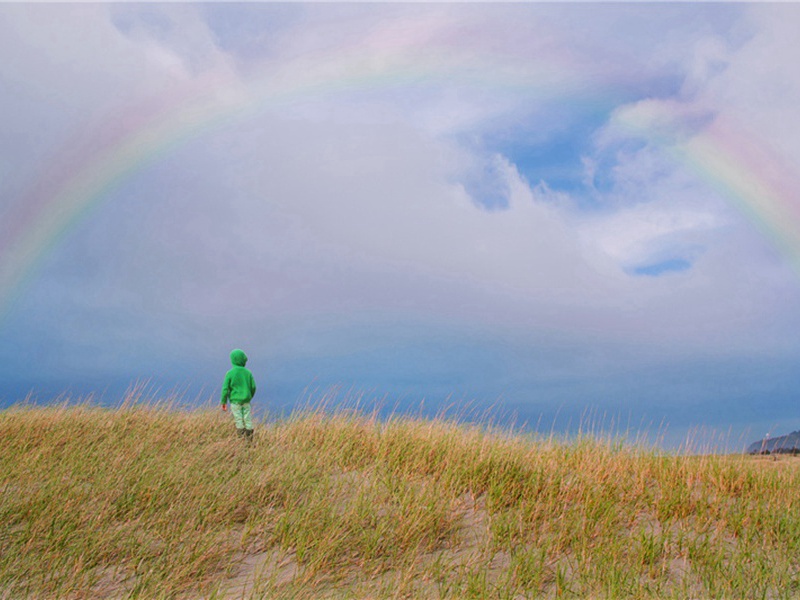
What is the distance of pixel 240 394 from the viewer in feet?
35.0

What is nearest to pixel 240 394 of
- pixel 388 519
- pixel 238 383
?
pixel 238 383

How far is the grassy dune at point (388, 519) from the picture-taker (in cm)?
534

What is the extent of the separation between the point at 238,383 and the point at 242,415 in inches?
23.2

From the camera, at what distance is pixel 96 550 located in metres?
5.75

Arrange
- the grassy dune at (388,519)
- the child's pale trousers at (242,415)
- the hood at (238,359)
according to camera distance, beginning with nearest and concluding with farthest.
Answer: the grassy dune at (388,519) < the child's pale trousers at (242,415) < the hood at (238,359)

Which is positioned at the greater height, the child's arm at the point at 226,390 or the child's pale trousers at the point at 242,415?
the child's arm at the point at 226,390

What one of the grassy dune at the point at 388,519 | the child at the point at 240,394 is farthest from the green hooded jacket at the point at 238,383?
the grassy dune at the point at 388,519

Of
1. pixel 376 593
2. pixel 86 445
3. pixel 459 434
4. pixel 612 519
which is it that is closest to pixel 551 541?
pixel 612 519

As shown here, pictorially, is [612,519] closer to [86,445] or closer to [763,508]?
[763,508]

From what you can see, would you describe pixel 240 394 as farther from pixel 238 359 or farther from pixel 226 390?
pixel 238 359

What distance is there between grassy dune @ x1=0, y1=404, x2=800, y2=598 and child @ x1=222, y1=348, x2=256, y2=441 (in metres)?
0.93

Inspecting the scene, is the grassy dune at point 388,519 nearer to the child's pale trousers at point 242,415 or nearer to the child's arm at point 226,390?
the child's pale trousers at point 242,415

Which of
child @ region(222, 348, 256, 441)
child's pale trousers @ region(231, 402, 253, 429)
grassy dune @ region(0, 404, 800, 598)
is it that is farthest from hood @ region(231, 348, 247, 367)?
grassy dune @ region(0, 404, 800, 598)

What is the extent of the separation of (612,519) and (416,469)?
2761 mm
